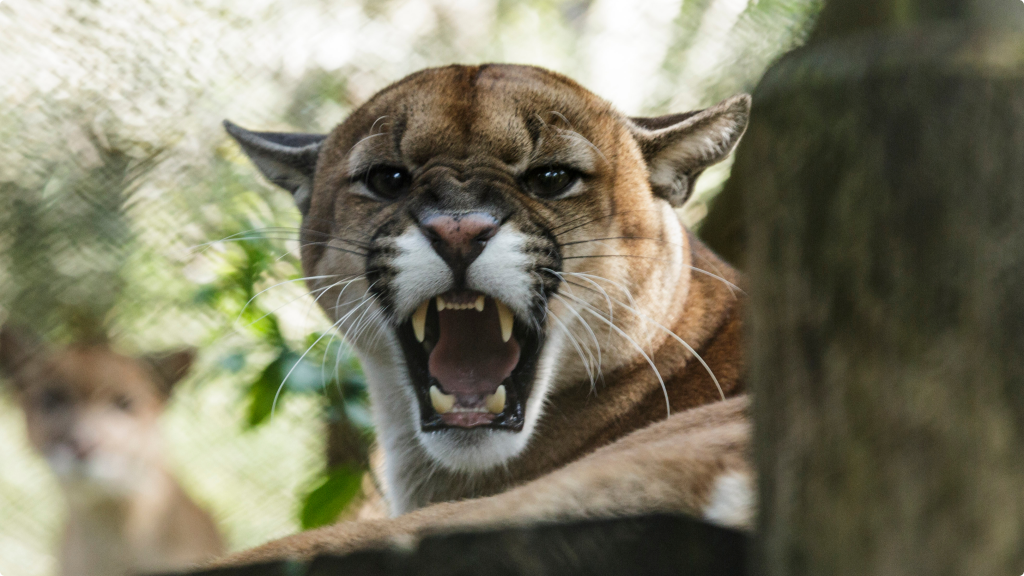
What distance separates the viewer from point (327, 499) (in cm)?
338

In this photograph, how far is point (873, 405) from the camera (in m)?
0.96

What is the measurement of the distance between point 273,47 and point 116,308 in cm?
124

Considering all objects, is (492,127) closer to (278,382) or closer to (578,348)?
(578,348)

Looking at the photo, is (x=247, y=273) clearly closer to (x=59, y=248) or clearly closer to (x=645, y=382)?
(x=59, y=248)

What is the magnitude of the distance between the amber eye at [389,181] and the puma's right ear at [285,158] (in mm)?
432

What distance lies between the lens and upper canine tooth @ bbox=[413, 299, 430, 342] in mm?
2438

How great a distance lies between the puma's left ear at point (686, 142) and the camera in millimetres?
2691

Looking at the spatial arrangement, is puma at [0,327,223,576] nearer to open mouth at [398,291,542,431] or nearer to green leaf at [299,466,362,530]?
green leaf at [299,466,362,530]

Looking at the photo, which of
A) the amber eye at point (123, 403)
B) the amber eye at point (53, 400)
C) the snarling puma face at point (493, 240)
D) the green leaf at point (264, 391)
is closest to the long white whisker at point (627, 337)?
the snarling puma face at point (493, 240)

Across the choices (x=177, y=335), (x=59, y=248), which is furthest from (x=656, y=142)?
(x=177, y=335)

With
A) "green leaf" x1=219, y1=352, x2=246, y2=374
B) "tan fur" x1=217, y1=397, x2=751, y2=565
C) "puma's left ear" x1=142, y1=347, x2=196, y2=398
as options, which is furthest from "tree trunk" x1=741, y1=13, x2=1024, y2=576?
"puma's left ear" x1=142, y1=347, x2=196, y2=398

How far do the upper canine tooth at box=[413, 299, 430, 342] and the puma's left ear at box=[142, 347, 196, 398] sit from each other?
7.05 feet

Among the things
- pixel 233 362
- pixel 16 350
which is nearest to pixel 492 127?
pixel 233 362

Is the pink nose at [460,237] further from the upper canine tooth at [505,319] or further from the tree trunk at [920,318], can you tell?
the tree trunk at [920,318]
